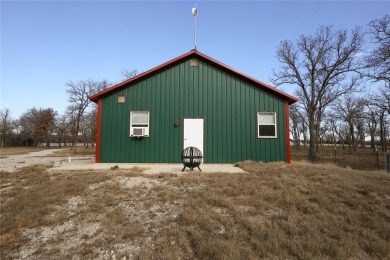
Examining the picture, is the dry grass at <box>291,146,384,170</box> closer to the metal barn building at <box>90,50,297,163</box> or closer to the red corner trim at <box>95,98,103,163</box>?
the metal barn building at <box>90,50,297,163</box>

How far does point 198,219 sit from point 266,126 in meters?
8.49

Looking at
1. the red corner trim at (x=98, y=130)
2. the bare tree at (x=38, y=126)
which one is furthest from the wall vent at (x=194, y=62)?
the bare tree at (x=38, y=126)

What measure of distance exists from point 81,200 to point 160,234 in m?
2.78

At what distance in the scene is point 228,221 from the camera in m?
4.63

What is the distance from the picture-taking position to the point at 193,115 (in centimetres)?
1216

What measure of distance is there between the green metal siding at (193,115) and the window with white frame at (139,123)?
0.21 m

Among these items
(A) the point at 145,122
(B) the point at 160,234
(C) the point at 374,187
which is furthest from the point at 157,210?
(A) the point at 145,122

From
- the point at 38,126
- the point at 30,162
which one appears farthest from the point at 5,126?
the point at 30,162

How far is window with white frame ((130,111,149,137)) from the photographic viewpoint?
12031 millimetres

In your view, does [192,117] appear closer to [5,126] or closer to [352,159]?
[352,159]

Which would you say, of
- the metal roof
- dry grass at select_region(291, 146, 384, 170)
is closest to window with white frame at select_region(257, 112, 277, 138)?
the metal roof

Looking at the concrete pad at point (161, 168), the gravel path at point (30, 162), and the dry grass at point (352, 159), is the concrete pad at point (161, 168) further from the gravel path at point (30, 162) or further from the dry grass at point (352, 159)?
the dry grass at point (352, 159)

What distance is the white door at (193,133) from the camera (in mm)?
11992

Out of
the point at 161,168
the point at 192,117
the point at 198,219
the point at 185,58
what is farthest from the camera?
the point at 185,58
